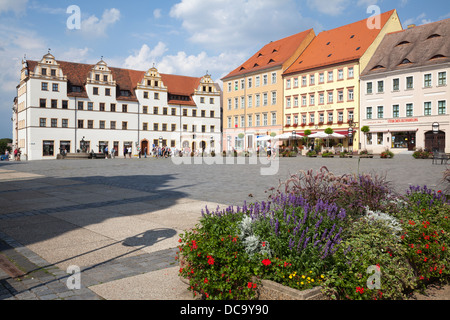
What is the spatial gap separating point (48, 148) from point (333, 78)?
139 feet

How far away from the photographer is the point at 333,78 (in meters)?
53.4

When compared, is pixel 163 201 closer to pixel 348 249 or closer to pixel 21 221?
pixel 21 221

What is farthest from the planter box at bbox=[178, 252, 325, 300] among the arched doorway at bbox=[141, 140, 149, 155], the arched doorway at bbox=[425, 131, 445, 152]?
the arched doorway at bbox=[141, 140, 149, 155]

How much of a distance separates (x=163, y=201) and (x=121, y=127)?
5792 cm

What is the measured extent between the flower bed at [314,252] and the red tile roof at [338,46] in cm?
4946

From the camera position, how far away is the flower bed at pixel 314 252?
3500mm

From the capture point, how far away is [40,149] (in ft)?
192

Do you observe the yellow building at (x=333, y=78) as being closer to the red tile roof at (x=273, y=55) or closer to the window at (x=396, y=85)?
the red tile roof at (x=273, y=55)

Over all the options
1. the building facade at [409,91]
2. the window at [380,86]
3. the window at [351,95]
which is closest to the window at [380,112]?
the building facade at [409,91]

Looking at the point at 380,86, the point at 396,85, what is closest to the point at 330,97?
the point at 380,86

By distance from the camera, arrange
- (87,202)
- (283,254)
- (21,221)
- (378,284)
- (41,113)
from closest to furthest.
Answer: (378,284) → (283,254) → (21,221) → (87,202) → (41,113)

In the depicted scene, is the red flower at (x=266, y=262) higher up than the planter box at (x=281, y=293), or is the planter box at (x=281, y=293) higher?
the red flower at (x=266, y=262)
